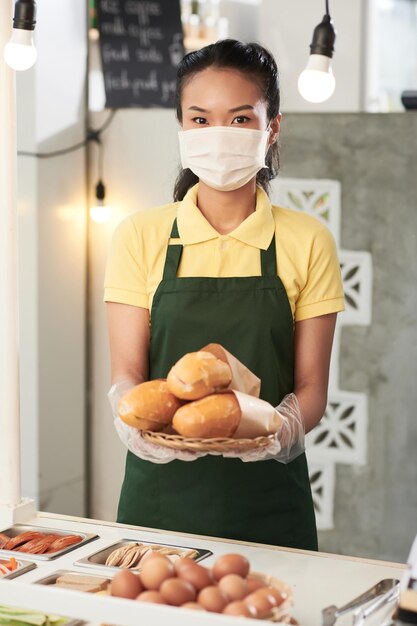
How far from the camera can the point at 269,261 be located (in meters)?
2.41

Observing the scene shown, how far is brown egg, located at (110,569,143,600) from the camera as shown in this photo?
146 centimetres

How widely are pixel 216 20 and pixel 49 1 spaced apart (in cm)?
157

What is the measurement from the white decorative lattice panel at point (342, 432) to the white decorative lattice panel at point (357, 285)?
32cm

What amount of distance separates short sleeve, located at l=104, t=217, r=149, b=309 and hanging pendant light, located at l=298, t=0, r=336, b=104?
594mm

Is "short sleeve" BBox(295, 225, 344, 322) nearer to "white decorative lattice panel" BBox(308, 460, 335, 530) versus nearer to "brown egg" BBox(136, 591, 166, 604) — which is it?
"brown egg" BBox(136, 591, 166, 604)

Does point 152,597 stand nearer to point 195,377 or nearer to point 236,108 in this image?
point 195,377

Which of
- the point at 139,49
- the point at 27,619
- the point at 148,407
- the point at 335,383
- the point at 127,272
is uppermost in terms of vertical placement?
the point at 139,49

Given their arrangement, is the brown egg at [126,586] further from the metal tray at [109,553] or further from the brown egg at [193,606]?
the metal tray at [109,553]

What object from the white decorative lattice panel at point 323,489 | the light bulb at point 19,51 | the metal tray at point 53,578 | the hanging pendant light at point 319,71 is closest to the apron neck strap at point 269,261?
the hanging pendant light at point 319,71

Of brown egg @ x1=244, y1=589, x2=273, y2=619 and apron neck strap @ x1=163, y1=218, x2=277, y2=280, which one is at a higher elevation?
apron neck strap @ x1=163, y1=218, x2=277, y2=280

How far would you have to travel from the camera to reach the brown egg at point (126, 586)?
57.5 inches

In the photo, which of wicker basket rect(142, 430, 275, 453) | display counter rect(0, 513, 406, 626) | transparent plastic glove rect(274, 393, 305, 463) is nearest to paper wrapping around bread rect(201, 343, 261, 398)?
transparent plastic glove rect(274, 393, 305, 463)

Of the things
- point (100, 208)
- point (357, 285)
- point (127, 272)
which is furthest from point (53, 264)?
point (127, 272)

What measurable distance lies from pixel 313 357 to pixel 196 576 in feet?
3.29
